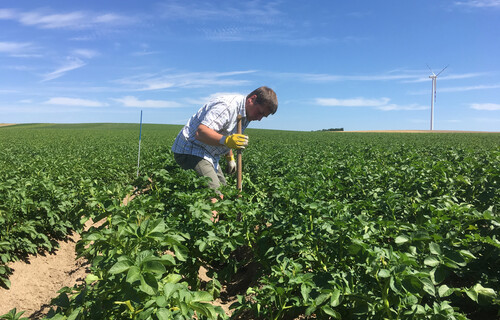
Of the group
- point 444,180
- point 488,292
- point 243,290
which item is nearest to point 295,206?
point 243,290

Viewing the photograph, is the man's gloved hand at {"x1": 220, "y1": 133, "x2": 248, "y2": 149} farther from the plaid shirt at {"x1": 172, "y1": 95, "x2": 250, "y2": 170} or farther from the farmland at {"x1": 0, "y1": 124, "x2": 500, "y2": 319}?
the farmland at {"x1": 0, "y1": 124, "x2": 500, "y2": 319}

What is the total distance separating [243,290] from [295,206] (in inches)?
43.8

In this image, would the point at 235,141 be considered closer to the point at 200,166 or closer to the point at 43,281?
the point at 200,166

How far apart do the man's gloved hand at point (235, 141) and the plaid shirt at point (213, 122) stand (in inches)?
7.8

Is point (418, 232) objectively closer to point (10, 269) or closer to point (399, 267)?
point (399, 267)

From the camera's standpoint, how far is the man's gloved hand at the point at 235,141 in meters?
4.07

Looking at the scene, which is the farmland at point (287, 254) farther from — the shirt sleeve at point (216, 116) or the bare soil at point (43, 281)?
the shirt sleeve at point (216, 116)

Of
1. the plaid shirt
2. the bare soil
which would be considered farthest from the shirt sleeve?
the bare soil

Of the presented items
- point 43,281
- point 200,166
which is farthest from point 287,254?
point 43,281

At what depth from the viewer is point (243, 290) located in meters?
3.54

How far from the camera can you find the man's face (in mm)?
4148

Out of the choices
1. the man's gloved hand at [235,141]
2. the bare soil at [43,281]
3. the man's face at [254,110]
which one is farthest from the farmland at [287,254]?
the man's face at [254,110]

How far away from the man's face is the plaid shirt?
0.28 ft

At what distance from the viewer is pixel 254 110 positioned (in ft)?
13.9
